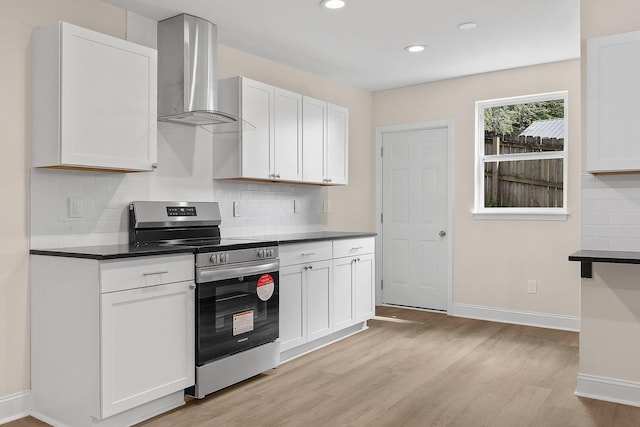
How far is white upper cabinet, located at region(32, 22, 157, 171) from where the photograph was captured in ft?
9.10

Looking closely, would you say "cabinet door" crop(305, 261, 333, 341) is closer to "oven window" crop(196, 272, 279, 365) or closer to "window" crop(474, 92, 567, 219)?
"oven window" crop(196, 272, 279, 365)

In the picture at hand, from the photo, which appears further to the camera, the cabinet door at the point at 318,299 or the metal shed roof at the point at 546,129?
the metal shed roof at the point at 546,129

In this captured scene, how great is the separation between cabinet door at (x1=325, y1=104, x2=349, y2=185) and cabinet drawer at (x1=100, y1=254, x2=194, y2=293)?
2.13 m

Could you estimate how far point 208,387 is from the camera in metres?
3.05

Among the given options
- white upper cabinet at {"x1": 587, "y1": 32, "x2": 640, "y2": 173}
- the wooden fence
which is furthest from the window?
white upper cabinet at {"x1": 587, "y1": 32, "x2": 640, "y2": 173}

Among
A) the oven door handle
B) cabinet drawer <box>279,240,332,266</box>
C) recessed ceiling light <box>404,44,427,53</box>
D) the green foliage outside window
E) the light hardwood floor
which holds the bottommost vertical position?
the light hardwood floor

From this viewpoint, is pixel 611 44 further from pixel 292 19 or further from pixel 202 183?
pixel 202 183

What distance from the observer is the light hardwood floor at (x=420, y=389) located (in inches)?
111

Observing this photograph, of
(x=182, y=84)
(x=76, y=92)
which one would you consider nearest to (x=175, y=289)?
(x=76, y=92)

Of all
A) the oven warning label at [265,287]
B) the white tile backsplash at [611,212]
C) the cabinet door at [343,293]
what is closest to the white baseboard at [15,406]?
the oven warning label at [265,287]

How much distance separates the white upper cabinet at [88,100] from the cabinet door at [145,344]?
84cm

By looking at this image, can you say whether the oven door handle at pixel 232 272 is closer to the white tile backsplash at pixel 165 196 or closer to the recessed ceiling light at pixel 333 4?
the white tile backsplash at pixel 165 196

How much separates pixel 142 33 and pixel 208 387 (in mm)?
2453

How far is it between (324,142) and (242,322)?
206 centimetres
